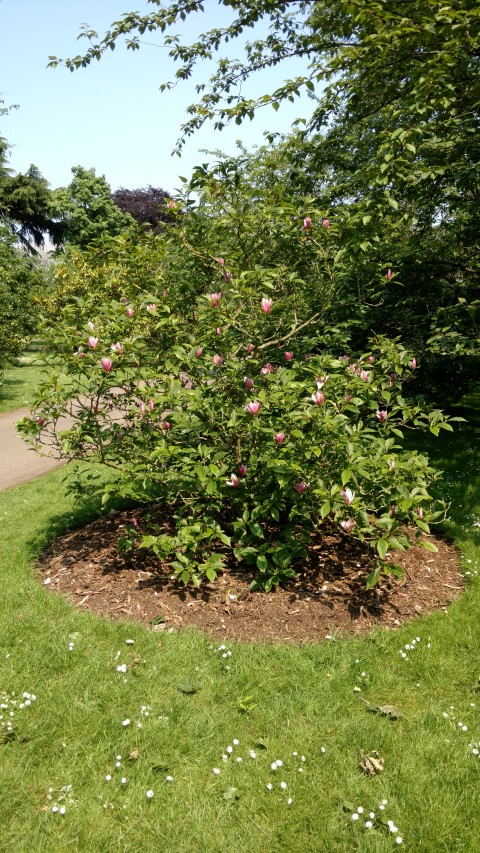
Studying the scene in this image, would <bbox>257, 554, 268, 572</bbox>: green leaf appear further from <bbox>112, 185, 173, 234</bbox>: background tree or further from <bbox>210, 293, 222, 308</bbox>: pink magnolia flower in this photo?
A: <bbox>112, 185, 173, 234</bbox>: background tree

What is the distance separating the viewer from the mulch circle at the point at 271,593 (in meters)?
3.69

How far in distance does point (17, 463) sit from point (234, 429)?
20.6 feet

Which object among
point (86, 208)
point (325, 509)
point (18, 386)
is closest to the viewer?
point (325, 509)

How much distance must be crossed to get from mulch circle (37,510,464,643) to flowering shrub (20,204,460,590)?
8.0 inches

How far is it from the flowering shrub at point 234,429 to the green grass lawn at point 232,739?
0.62 metres

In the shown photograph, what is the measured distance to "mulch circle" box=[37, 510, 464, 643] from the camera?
3.69m

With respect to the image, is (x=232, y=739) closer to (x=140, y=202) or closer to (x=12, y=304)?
(x=12, y=304)

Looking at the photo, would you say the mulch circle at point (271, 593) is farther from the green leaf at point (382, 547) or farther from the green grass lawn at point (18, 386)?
the green grass lawn at point (18, 386)

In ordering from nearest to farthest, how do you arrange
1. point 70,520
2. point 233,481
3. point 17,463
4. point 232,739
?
point 232,739 < point 233,481 < point 70,520 < point 17,463

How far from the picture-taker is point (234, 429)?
400cm

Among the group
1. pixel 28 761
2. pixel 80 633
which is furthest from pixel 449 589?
pixel 28 761

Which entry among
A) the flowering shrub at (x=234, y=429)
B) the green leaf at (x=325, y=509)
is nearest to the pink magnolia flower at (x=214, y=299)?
the flowering shrub at (x=234, y=429)

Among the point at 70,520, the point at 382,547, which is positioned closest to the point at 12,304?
the point at 70,520

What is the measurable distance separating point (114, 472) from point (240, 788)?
18.1ft
